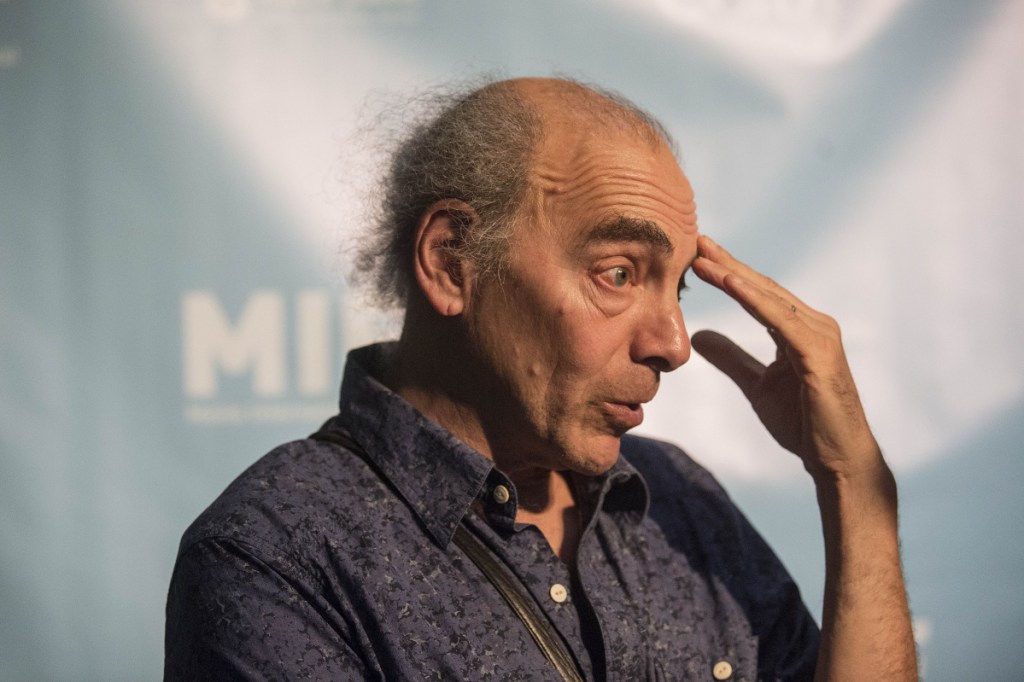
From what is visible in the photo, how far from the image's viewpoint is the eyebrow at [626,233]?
190 cm

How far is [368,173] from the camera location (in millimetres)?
2559

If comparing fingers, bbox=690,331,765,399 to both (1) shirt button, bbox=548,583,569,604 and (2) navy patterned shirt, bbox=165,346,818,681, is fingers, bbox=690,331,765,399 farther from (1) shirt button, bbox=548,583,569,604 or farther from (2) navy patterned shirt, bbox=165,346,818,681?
(1) shirt button, bbox=548,583,569,604

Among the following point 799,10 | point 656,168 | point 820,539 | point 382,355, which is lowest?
point 820,539

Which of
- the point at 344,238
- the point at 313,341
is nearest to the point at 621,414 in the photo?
the point at 344,238

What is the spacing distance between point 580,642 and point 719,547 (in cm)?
45

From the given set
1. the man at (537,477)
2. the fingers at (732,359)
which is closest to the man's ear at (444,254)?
the man at (537,477)

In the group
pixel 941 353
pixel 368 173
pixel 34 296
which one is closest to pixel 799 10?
pixel 941 353

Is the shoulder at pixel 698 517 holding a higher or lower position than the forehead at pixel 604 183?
lower

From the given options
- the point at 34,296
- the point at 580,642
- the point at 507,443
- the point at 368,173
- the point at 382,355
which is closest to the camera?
the point at 580,642

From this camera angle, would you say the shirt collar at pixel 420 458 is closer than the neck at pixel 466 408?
Yes

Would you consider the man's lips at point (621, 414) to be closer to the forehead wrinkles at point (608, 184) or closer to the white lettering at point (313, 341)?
the forehead wrinkles at point (608, 184)

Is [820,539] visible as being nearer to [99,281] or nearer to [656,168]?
[656,168]

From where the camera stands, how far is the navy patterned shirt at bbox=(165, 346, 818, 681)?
5.33 feet

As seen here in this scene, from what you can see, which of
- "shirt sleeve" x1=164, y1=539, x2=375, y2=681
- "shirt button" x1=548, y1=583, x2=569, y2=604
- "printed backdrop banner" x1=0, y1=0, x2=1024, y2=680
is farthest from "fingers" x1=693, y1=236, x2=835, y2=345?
"printed backdrop banner" x1=0, y1=0, x2=1024, y2=680
